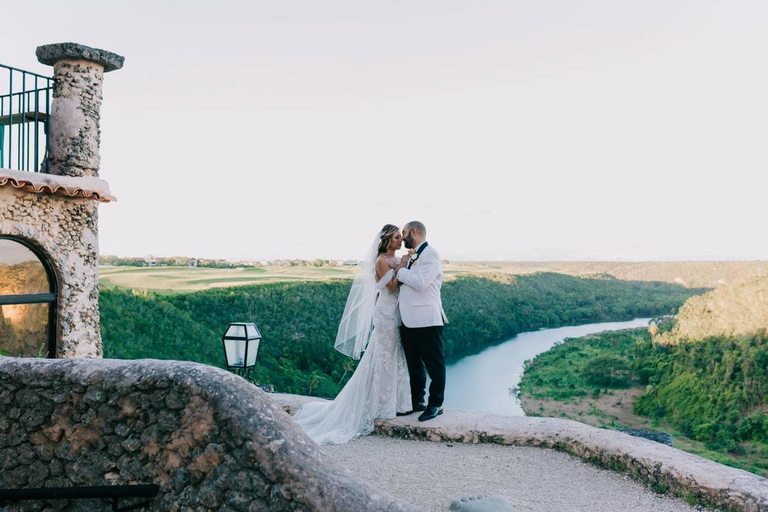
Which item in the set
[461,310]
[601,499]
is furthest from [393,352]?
[461,310]

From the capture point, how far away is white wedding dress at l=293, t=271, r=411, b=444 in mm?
5766

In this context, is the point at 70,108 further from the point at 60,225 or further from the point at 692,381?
the point at 692,381

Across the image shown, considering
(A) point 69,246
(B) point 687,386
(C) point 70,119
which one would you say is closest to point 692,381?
(B) point 687,386

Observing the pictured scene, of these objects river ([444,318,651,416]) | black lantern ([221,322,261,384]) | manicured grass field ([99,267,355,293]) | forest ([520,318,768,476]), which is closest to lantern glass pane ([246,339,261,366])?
black lantern ([221,322,261,384])

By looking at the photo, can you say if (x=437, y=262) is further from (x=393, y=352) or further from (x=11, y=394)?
(x=11, y=394)

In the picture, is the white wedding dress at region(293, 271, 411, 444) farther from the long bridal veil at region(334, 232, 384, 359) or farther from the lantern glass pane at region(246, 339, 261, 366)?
the lantern glass pane at region(246, 339, 261, 366)

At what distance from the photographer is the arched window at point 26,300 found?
291 inches

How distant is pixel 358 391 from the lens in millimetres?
5832

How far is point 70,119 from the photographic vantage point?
26.7 ft

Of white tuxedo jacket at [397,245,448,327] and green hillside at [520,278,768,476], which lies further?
green hillside at [520,278,768,476]

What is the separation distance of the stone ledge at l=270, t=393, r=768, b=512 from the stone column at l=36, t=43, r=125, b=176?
4.60 m

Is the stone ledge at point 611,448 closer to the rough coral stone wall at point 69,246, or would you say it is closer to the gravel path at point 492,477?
the gravel path at point 492,477

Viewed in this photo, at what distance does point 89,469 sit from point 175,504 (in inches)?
23.9

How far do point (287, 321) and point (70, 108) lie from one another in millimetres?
23574
